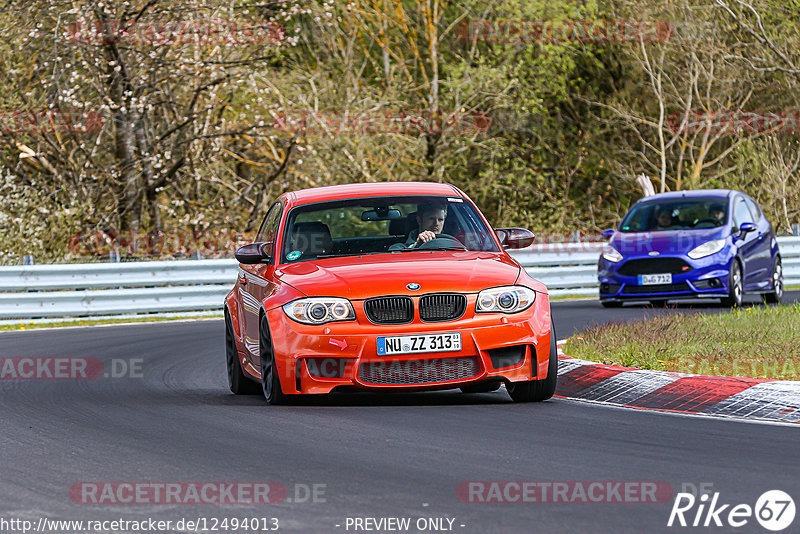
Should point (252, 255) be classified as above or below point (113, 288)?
above

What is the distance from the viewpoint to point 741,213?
68.1 ft

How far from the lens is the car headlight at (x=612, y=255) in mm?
20234
